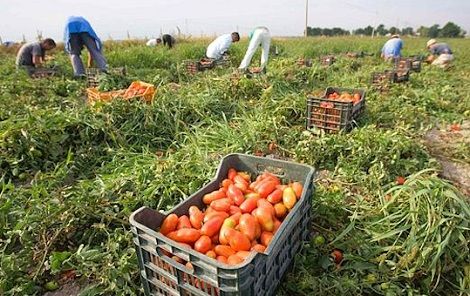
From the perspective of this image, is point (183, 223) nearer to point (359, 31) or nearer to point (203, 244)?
point (203, 244)

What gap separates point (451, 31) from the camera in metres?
47.4

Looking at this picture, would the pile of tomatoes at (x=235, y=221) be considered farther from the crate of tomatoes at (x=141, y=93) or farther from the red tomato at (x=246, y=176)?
the crate of tomatoes at (x=141, y=93)

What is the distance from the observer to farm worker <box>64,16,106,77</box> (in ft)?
20.2

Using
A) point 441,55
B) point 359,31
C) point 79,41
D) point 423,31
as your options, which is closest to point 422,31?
point 423,31

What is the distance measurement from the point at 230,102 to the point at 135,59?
6.25 metres

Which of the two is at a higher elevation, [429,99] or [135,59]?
[135,59]

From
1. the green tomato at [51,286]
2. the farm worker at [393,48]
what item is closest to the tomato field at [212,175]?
the green tomato at [51,286]

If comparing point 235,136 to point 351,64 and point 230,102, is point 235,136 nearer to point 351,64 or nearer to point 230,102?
point 230,102

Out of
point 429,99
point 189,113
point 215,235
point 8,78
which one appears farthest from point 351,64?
point 215,235

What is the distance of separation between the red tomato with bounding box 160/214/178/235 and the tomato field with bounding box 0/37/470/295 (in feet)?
1.18

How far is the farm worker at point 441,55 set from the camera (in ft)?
32.8

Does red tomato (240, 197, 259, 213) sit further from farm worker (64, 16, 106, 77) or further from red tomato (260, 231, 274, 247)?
farm worker (64, 16, 106, 77)

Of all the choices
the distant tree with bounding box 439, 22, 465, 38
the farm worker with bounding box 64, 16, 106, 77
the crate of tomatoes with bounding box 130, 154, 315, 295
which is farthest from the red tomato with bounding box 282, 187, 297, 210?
the distant tree with bounding box 439, 22, 465, 38

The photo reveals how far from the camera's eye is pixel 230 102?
4395mm
